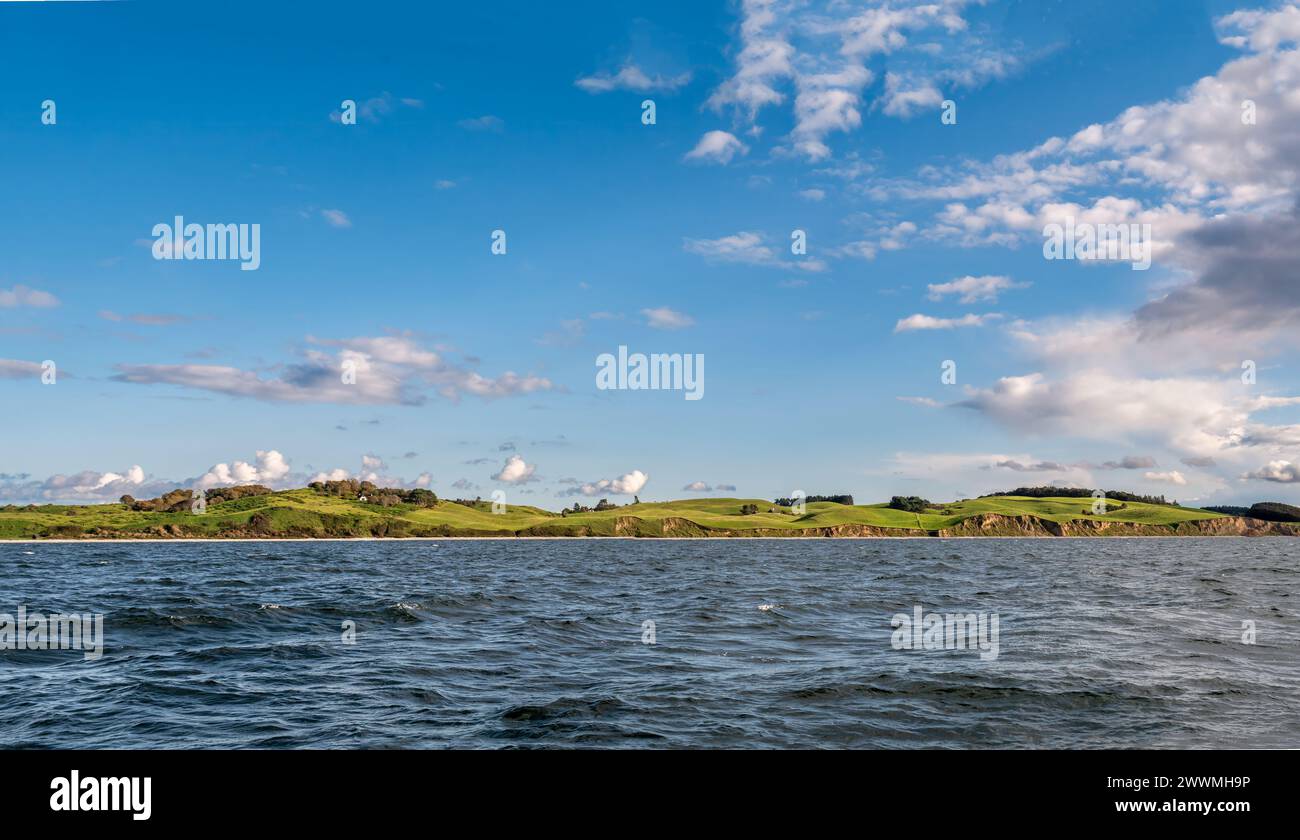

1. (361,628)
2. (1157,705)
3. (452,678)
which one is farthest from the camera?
(361,628)

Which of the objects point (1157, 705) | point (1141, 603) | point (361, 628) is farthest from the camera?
point (1141, 603)

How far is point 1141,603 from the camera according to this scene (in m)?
44.0
